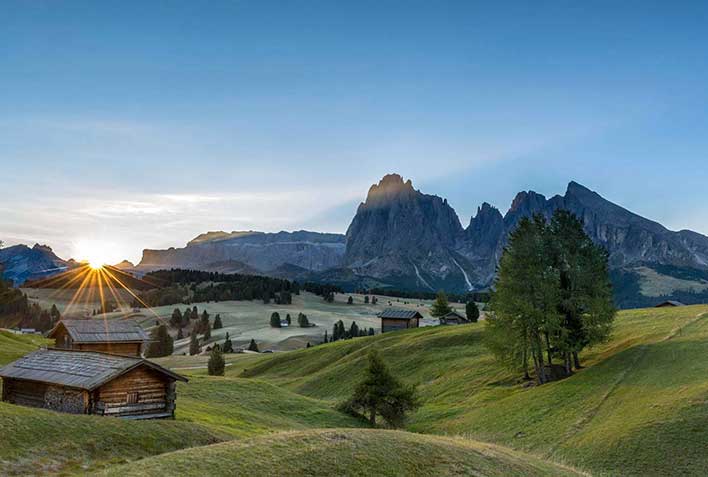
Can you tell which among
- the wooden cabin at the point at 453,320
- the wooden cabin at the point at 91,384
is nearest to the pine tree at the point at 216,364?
the wooden cabin at the point at 91,384

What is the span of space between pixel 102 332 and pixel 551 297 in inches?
1844

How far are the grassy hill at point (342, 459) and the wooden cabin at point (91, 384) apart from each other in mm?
14970

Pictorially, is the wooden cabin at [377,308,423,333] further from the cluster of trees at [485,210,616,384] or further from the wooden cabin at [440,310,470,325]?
the cluster of trees at [485,210,616,384]

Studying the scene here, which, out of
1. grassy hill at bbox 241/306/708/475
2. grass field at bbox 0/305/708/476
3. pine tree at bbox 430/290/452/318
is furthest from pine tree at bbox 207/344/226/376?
pine tree at bbox 430/290/452/318

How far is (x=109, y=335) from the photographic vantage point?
59500 millimetres

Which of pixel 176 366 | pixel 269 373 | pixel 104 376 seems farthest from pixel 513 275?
pixel 176 366

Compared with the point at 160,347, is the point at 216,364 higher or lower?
higher

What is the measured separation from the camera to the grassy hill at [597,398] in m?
32.1

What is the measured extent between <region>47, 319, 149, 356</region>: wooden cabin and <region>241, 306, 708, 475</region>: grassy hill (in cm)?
2387

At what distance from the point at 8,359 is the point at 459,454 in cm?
5166

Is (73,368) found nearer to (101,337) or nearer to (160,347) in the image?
(101,337)

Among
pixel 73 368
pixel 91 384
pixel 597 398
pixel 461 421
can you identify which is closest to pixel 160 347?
pixel 73 368

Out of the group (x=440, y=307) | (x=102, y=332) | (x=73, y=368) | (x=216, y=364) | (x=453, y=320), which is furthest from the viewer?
(x=453, y=320)

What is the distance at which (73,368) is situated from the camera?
36.4 metres
